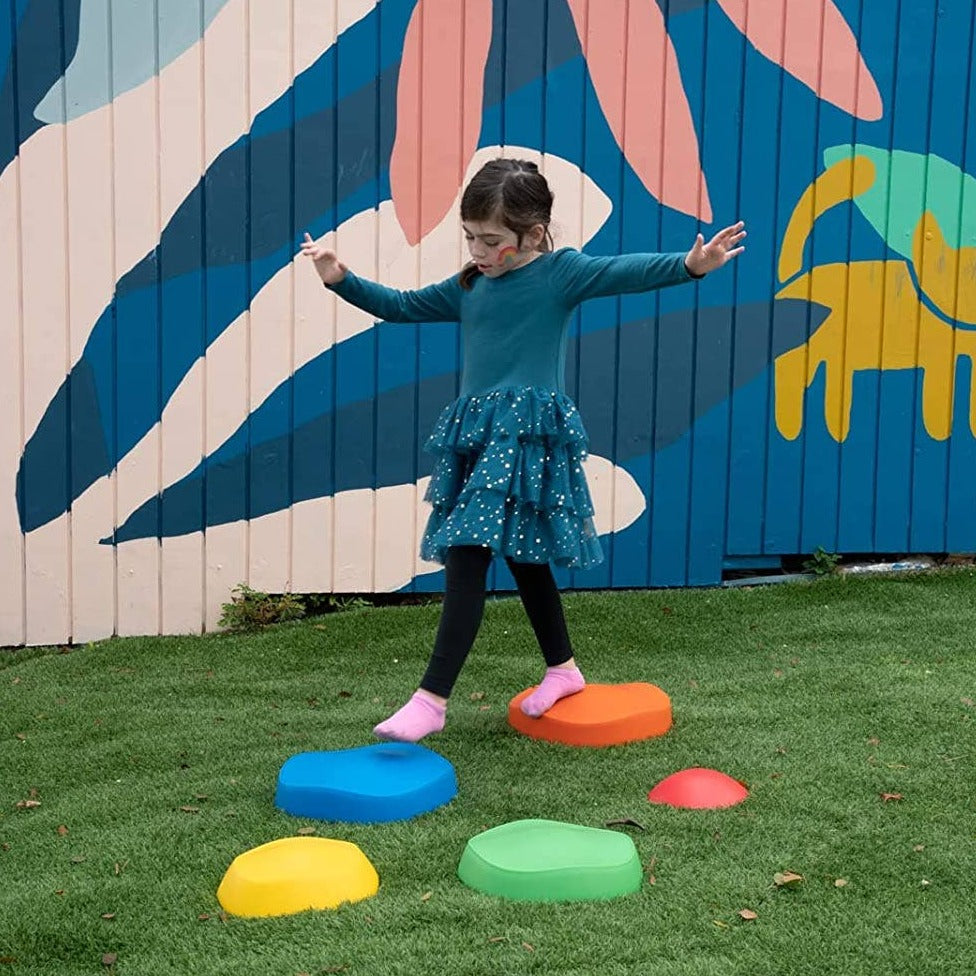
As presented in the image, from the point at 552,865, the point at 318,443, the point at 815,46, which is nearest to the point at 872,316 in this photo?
the point at 815,46

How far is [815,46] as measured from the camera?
16.3 ft

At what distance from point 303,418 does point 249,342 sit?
1.12 ft

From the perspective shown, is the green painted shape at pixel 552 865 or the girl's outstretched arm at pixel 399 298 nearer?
the green painted shape at pixel 552 865

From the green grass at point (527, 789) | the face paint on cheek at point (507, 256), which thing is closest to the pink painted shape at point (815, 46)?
the green grass at point (527, 789)

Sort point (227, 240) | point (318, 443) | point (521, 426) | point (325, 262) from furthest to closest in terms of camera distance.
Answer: point (318, 443) < point (227, 240) < point (325, 262) < point (521, 426)

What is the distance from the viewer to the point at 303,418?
486 centimetres

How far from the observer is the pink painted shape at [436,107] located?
4.79 m

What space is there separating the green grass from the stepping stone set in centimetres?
4

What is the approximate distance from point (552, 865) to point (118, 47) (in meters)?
3.51

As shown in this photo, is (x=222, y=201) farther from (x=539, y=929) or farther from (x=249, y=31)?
(x=539, y=929)

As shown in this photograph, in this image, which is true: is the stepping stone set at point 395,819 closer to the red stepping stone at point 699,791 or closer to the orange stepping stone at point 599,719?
the red stepping stone at point 699,791

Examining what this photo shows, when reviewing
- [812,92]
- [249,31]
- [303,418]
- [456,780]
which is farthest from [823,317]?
[456,780]

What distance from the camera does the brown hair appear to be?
3.05 metres

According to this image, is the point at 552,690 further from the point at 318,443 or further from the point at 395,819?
the point at 318,443
